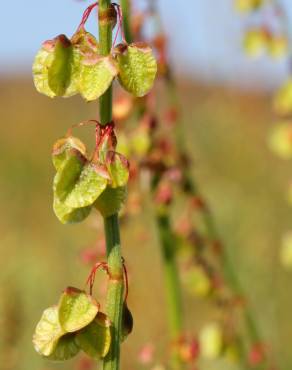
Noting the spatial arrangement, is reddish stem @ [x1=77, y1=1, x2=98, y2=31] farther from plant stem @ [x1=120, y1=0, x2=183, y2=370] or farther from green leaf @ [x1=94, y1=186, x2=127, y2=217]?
plant stem @ [x1=120, y1=0, x2=183, y2=370]

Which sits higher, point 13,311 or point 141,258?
point 13,311

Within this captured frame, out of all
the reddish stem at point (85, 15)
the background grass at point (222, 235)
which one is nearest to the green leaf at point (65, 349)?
the reddish stem at point (85, 15)

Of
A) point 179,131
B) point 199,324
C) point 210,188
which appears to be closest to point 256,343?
point 179,131

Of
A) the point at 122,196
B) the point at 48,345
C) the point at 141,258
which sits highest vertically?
the point at 122,196

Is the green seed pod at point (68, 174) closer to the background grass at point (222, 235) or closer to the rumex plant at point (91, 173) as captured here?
the rumex plant at point (91, 173)

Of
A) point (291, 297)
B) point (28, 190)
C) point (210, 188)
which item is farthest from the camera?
point (28, 190)

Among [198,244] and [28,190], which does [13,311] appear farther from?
[28,190]

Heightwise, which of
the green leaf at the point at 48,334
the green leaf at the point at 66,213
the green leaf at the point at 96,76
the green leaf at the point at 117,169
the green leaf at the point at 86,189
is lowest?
the green leaf at the point at 48,334
